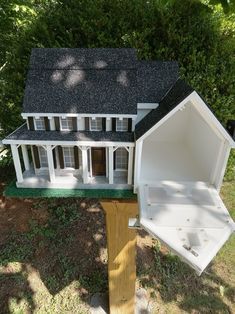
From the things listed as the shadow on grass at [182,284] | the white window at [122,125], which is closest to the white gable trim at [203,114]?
the white window at [122,125]

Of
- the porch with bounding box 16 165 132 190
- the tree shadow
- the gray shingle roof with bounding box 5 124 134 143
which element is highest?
the gray shingle roof with bounding box 5 124 134 143

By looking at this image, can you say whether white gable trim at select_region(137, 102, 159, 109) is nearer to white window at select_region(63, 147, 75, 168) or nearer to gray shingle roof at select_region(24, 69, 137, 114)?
gray shingle roof at select_region(24, 69, 137, 114)

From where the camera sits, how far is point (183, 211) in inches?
158

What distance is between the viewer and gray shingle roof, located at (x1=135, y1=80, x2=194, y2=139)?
3934 mm

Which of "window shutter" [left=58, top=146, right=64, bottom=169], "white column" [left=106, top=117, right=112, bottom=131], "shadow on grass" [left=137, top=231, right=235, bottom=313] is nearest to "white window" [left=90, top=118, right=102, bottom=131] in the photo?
"white column" [left=106, top=117, right=112, bottom=131]

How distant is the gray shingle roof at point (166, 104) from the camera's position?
393cm

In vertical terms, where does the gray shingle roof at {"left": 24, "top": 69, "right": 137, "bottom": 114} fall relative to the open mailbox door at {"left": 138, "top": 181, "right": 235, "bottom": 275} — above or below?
above

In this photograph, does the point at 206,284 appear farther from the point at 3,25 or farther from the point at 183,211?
the point at 3,25

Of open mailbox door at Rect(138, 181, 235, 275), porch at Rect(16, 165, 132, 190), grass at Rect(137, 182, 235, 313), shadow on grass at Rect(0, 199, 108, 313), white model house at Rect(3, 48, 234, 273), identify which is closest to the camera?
open mailbox door at Rect(138, 181, 235, 275)

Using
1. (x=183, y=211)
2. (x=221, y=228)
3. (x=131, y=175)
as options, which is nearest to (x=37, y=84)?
(x=131, y=175)

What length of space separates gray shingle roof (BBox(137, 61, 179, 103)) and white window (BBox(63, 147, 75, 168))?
156cm

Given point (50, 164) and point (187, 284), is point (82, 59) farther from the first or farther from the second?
point (187, 284)

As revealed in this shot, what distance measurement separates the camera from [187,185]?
14.8ft

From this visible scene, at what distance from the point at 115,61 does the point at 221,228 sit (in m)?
3.25
